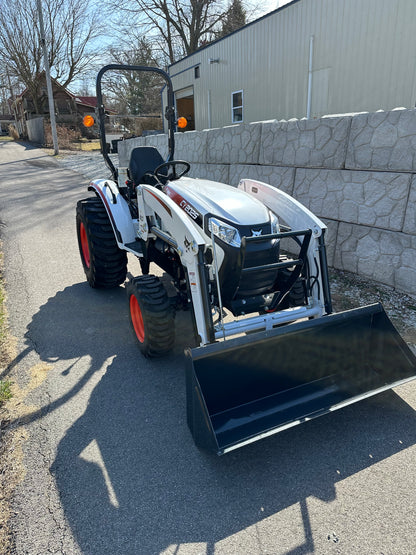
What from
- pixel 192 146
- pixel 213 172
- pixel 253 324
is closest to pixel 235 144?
pixel 213 172

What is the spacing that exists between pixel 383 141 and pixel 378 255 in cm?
123

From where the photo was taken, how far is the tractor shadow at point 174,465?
199 cm

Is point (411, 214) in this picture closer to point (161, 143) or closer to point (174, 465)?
point (174, 465)

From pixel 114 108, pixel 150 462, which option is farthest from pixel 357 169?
pixel 114 108

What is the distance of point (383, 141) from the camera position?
439 cm

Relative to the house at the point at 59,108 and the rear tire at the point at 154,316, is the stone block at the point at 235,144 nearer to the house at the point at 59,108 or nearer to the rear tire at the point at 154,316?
→ the rear tire at the point at 154,316

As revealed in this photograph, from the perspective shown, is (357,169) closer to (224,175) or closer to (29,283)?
(224,175)

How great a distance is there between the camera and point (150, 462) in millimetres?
2385

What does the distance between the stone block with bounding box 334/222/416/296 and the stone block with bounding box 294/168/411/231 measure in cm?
11

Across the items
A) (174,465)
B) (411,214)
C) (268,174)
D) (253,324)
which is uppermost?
(268,174)

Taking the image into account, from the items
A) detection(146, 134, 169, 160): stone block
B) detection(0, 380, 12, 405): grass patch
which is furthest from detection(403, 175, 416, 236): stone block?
detection(146, 134, 169, 160): stone block

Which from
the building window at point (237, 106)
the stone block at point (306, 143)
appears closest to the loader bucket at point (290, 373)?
the stone block at point (306, 143)

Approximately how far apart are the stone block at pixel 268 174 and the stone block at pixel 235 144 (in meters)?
0.11

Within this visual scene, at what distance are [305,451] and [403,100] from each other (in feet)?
27.1
